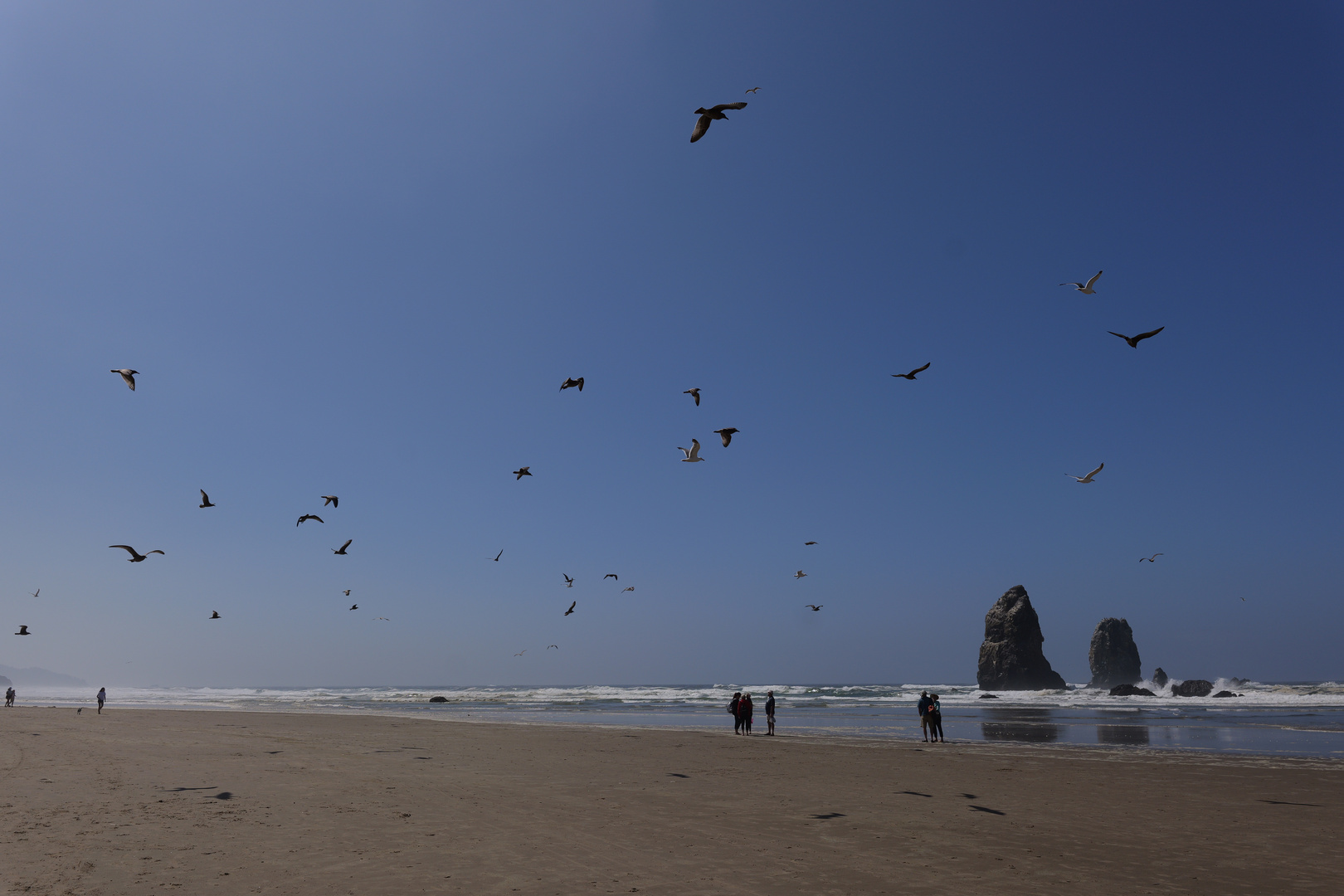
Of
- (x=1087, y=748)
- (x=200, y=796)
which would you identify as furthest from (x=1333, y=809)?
(x=200, y=796)

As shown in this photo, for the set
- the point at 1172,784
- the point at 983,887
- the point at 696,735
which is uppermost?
Answer: the point at 983,887

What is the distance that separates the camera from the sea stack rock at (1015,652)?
278 ft

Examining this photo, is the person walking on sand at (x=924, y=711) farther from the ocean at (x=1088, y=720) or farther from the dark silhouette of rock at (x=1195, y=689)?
the dark silhouette of rock at (x=1195, y=689)

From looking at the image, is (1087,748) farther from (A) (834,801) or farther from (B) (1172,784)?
(A) (834,801)

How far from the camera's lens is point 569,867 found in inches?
350

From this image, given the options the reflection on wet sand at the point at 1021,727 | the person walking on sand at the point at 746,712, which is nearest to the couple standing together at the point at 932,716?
the reflection on wet sand at the point at 1021,727

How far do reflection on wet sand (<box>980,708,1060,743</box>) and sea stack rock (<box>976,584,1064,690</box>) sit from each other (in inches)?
1650

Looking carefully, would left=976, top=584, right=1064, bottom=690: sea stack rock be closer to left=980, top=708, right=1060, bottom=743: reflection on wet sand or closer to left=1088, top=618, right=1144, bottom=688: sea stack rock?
left=1088, top=618, right=1144, bottom=688: sea stack rock

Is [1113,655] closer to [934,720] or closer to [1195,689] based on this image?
[1195,689]

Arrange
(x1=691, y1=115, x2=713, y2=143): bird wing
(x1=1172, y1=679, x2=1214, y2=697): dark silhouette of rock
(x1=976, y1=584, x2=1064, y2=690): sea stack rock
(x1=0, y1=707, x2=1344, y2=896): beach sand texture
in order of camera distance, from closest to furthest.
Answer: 1. (x1=0, y1=707, x2=1344, y2=896): beach sand texture
2. (x1=691, y1=115, x2=713, y2=143): bird wing
3. (x1=1172, y1=679, x2=1214, y2=697): dark silhouette of rock
4. (x1=976, y1=584, x2=1064, y2=690): sea stack rock

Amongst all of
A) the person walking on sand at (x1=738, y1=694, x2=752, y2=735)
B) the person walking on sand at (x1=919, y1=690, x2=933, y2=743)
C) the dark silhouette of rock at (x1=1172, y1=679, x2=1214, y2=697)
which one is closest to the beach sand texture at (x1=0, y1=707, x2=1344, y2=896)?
the person walking on sand at (x1=919, y1=690, x2=933, y2=743)

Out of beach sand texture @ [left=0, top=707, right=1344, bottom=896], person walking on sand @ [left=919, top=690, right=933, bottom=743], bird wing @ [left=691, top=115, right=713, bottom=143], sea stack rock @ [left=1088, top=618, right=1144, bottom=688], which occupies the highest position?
bird wing @ [left=691, top=115, right=713, bottom=143]

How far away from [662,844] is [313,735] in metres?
23.9

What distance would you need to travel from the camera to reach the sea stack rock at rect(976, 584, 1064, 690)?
8462 cm
